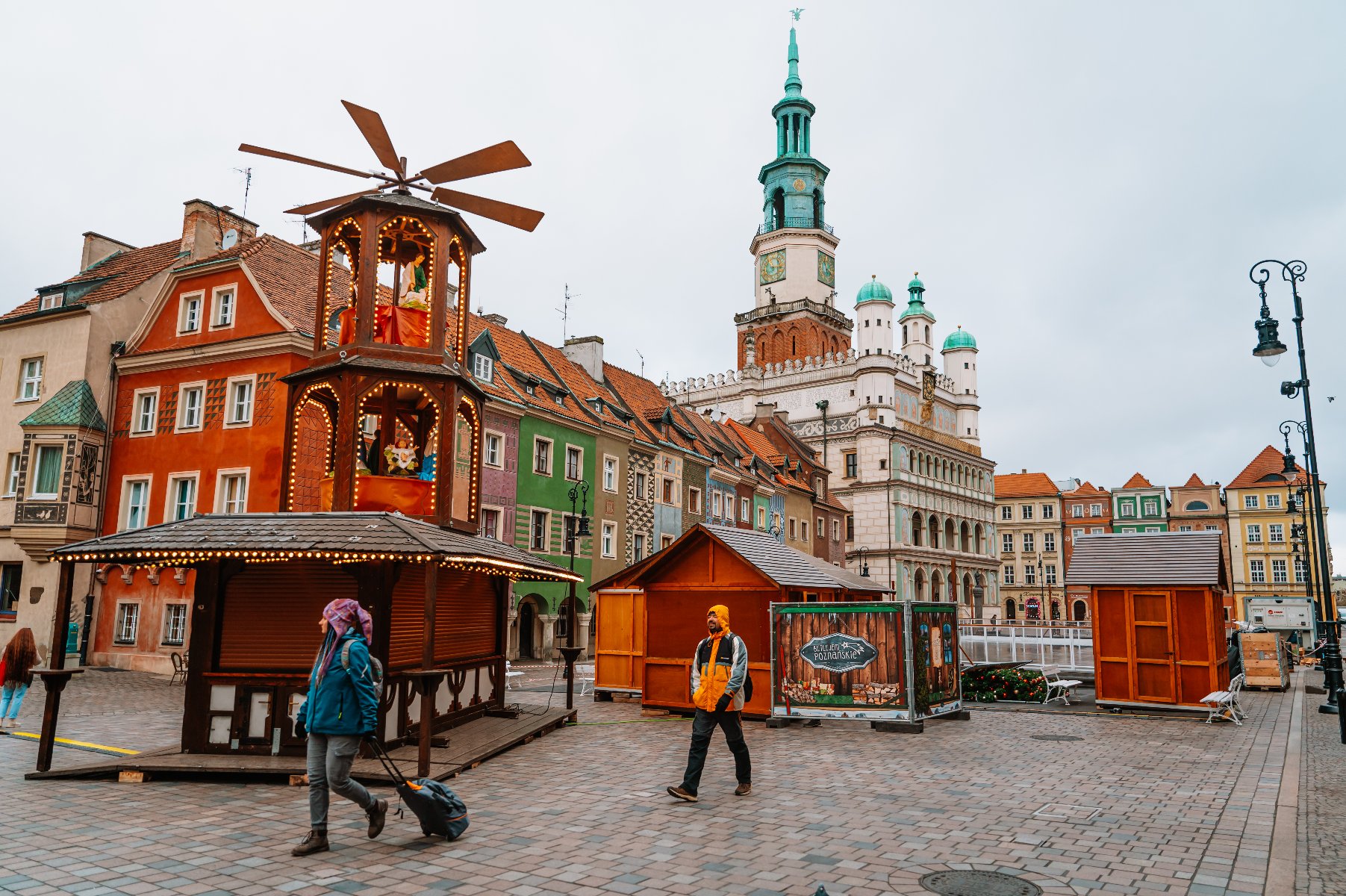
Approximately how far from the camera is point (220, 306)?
2703cm

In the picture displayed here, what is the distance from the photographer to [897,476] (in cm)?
7088

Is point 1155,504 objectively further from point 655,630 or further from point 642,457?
point 655,630

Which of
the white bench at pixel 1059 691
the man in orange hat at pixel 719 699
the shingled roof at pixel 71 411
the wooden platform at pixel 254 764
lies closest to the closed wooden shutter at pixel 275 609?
the wooden platform at pixel 254 764

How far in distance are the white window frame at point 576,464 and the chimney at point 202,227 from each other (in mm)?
13682

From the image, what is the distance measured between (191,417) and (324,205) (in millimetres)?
14964

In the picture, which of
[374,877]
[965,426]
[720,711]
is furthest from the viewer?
[965,426]

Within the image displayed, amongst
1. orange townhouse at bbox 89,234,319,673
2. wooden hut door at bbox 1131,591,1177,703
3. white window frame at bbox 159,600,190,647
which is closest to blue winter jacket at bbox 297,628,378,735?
wooden hut door at bbox 1131,591,1177,703

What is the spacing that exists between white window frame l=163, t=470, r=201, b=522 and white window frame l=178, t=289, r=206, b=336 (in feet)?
14.2

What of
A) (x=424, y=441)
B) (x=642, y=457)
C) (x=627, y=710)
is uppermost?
(x=642, y=457)

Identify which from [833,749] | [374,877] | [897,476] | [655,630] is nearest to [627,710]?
[655,630]

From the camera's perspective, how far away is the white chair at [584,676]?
2275 centimetres

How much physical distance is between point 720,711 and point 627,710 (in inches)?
368

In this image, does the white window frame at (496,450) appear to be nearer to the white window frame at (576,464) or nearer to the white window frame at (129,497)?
the white window frame at (576,464)

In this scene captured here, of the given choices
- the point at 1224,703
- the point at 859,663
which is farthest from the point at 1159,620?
the point at 859,663
